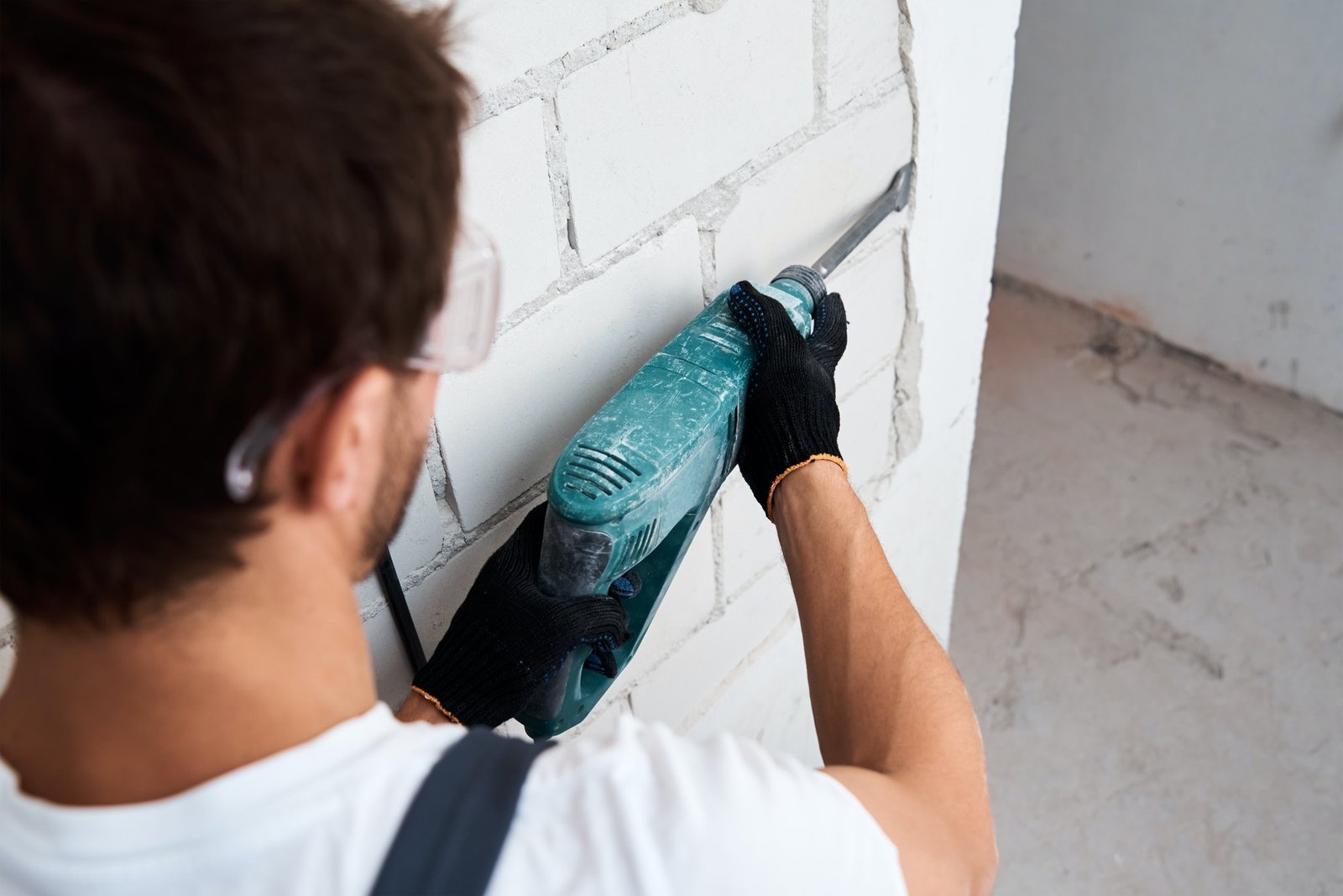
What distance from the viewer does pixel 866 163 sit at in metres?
1.34

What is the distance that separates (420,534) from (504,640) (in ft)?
0.43

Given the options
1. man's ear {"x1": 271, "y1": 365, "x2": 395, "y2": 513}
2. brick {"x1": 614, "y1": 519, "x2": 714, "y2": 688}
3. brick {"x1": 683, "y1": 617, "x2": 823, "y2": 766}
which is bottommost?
brick {"x1": 683, "y1": 617, "x2": 823, "y2": 766}

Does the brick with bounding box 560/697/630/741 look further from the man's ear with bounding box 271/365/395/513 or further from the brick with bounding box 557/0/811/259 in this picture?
the man's ear with bounding box 271/365/395/513

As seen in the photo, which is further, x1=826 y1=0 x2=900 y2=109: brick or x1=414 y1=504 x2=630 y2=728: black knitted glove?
x1=826 y1=0 x2=900 y2=109: brick

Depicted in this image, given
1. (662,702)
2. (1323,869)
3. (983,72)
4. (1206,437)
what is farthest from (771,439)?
(1206,437)

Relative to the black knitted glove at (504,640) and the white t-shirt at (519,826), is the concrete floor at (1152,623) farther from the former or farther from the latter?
the white t-shirt at (519,826)

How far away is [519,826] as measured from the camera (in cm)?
60

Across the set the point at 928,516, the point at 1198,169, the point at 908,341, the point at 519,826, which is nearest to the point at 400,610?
the point at 519,826

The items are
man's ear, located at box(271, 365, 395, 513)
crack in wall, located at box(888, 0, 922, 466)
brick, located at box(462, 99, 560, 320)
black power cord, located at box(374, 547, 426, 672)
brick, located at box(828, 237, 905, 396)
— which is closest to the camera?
man's ear, located at box(271, 365, 395, 513)

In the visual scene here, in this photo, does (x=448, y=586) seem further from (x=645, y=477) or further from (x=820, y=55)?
(x=820, y=55)

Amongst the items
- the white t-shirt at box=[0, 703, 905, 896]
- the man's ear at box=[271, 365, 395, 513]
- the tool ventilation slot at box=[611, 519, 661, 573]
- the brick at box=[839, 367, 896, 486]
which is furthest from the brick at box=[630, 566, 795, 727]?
the man's ear at box=[271, 365, 395, 513]

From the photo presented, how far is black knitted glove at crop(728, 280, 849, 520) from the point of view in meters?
1.04

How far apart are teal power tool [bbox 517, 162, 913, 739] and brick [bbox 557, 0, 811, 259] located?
0.44ft

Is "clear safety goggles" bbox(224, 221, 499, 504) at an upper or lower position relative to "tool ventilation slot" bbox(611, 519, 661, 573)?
upper
